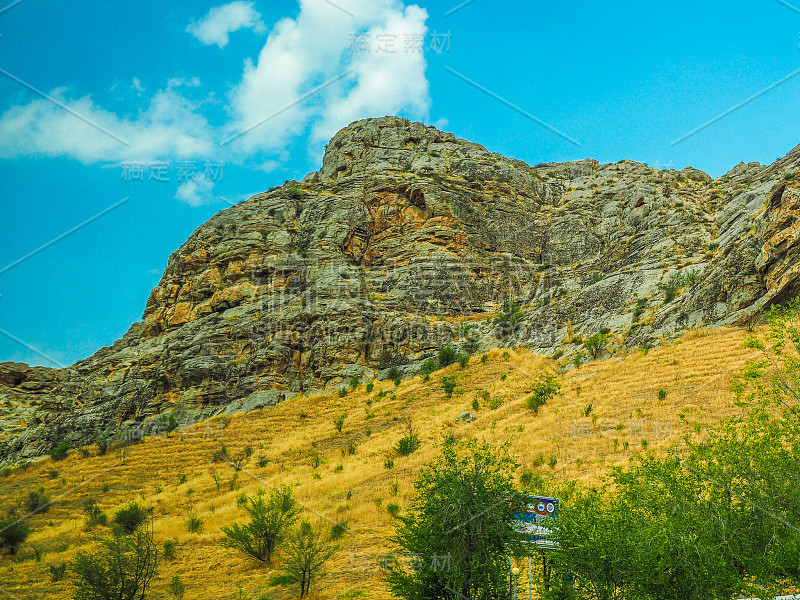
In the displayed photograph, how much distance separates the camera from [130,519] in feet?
74.4

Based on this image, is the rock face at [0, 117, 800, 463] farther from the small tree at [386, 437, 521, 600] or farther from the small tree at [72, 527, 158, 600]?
the small tree at [72, 527, 158, 600]

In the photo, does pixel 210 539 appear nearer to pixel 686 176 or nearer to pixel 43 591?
pixel 43 591

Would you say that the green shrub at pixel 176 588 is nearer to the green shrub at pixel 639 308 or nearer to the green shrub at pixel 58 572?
the green shrub at pixel 58 572

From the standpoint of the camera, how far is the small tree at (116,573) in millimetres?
14375

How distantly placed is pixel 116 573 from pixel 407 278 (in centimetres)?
3826

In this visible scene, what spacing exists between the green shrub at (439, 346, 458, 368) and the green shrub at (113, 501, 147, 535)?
78.2 ft

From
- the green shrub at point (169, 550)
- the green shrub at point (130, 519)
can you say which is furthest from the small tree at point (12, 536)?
the green shrub at point (169, 550)

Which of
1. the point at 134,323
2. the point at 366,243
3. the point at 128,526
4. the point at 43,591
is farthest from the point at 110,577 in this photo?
the point at 134,323

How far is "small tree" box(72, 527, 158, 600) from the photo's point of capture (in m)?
14.4

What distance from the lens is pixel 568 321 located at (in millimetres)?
42469

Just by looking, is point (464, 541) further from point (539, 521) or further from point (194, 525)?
point (194, 525)

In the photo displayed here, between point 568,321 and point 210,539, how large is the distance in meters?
31.4

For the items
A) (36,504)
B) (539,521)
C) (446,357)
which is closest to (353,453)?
(446,357)

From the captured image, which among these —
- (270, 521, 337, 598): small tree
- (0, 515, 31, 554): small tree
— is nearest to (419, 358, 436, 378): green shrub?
(270, 521, 337, 598): small tree
